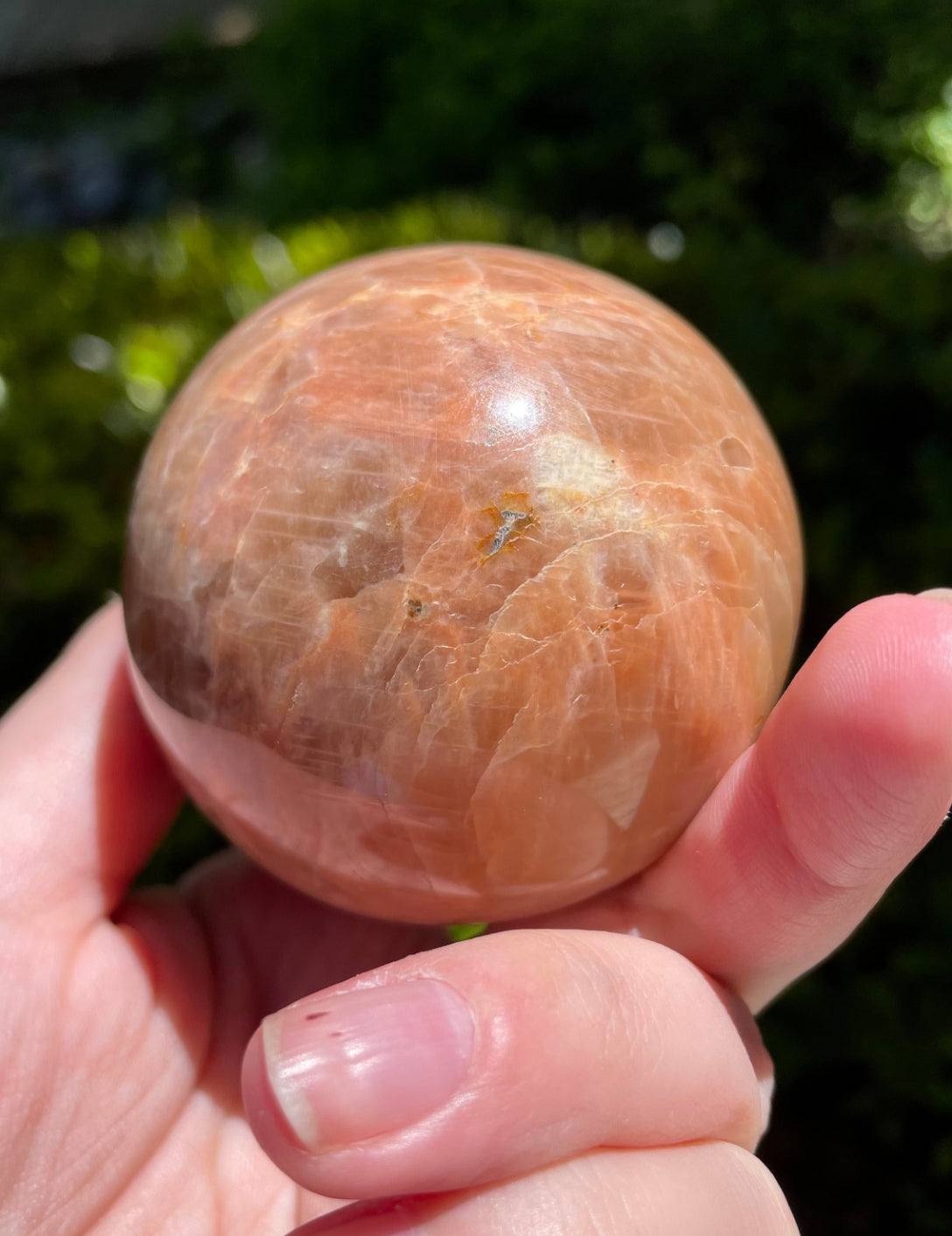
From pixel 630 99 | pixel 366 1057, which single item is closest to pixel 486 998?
pixel 366 1057

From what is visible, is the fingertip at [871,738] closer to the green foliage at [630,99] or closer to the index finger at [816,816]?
the index finger at [816,816]

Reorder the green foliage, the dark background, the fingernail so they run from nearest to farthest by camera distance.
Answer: the fingernail < the dark background < the green foliage

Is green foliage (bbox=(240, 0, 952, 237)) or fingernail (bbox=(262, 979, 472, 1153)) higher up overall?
green foliage (bbox=(240, 0, 952, 237))

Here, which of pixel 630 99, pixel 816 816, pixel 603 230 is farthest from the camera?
pixel 630 99

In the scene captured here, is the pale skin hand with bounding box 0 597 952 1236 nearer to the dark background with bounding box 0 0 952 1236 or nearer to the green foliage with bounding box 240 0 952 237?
the dark background with bounding box 0 0 952 1236

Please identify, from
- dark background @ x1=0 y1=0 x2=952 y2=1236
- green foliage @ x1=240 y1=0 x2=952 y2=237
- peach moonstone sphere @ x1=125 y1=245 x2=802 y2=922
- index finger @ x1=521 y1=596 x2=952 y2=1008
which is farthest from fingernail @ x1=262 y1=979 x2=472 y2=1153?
green foliage @ x1=240 y1=0 x2=952 y2=237

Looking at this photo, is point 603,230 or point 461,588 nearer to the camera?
point 461,588

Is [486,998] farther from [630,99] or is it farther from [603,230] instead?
[630,99]
